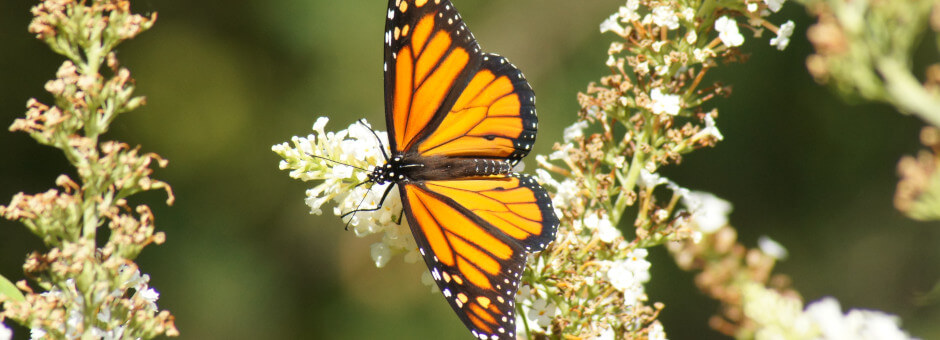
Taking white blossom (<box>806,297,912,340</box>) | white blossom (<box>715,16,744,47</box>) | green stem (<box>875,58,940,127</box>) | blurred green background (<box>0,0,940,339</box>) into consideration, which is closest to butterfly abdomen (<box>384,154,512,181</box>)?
white blossom (<box>715,16,744,47</box>)

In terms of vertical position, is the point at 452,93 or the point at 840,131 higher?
the point at 840,131

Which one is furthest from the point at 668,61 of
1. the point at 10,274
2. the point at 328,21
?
the point at 10,274

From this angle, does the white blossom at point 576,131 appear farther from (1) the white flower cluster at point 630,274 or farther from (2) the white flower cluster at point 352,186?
(2) the white flower cluster at point 352,186

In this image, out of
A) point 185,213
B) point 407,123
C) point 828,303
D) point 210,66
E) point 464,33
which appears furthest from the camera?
point 210,66

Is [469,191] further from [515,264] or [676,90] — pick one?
[676,90]

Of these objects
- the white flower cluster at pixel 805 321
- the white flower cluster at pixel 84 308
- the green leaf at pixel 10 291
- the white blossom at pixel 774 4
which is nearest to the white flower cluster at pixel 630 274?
the white flower cluster at pixel 805 321

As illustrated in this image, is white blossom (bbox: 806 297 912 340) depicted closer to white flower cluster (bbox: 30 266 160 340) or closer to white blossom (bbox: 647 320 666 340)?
white blossom (bbox: 647 320 666 340)
